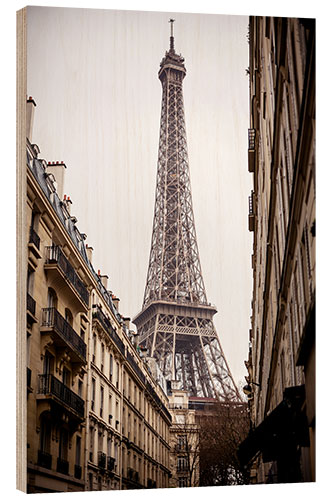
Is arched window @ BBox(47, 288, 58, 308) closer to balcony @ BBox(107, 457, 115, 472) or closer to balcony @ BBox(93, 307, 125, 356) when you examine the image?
balcony @ BBox(93, 307, 125, 356)

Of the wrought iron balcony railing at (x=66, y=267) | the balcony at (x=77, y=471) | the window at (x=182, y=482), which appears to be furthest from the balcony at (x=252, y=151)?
the balcony at (x=77, y=471)

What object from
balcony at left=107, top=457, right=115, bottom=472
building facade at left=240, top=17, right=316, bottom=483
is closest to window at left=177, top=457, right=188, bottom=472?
balcony at left=107, top=457, right=115, bottom=472

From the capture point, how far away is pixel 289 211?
30.2 feet

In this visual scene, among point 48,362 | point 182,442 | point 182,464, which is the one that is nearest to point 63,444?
point 48,362

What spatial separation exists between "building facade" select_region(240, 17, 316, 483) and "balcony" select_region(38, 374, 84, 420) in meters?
3.04

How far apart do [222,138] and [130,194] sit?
1.78 meters

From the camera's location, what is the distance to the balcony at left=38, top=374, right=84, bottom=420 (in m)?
11.0

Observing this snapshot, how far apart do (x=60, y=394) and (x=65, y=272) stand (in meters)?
2.57

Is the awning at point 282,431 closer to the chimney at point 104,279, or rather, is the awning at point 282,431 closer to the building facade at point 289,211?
the building facade at point 289,211

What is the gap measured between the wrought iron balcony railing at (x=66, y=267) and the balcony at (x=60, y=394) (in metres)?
2.26
